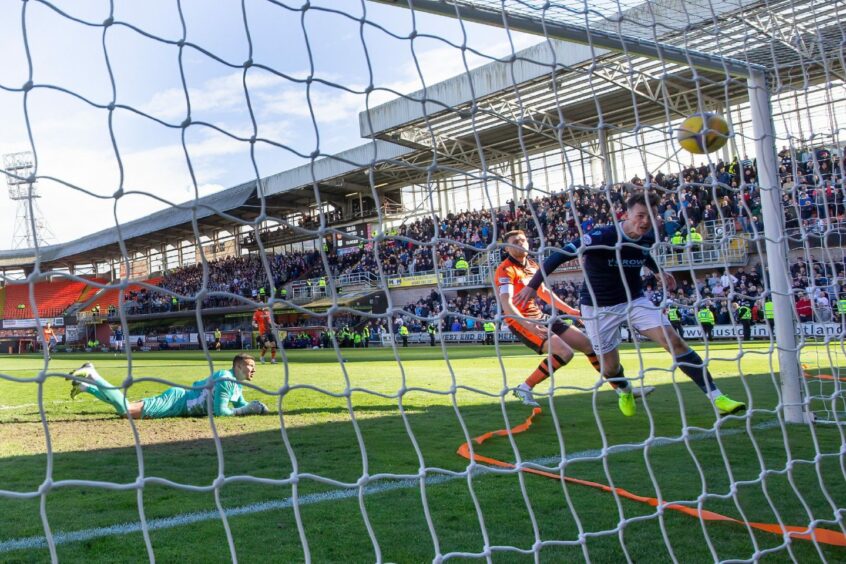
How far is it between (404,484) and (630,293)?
181cm

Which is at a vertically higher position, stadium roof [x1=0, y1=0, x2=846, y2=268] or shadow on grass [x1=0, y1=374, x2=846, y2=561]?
stadium roof [x1=0, y1=0, x2=846, y2=268]

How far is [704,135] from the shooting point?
3867 mm

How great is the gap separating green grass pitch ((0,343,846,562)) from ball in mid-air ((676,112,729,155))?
1363 millimetres

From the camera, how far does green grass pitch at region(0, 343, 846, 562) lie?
2902 millimetres

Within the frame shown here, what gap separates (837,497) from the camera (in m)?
3.63

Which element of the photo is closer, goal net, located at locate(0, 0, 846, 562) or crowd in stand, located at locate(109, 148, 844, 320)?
goal net, located at locate(0, 0, 846, 562)

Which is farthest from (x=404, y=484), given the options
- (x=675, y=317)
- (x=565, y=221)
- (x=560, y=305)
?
(x=675, y=317)

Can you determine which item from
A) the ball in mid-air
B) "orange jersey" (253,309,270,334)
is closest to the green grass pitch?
the ball in mid-air

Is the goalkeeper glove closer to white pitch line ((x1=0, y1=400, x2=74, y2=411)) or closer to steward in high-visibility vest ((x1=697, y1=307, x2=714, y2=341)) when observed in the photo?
white pitch line ((x1=0, y1=400, x2=74, y2=411))

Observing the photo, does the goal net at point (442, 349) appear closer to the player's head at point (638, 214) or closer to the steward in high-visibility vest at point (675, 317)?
the player's head at point (638, 214)

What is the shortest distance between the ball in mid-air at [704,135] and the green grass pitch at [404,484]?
53.7 inches

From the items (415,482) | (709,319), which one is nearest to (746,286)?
(709,319)

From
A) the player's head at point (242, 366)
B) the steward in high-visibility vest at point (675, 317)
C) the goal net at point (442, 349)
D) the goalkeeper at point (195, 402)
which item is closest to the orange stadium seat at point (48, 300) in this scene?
the steward in high-visibility vest at point (675, 317)

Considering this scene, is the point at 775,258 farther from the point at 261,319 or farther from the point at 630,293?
the point at 261,319
